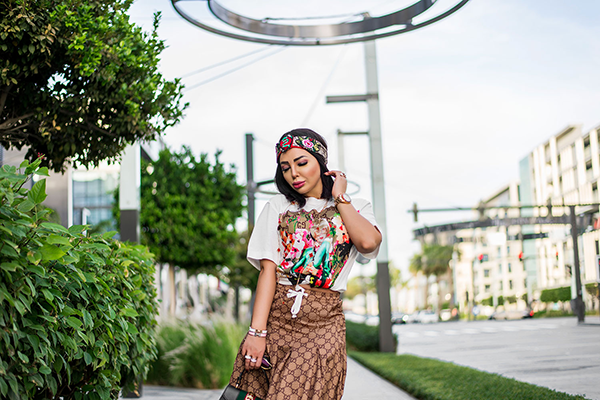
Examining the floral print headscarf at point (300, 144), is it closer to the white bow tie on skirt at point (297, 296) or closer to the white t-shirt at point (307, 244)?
the white t-shirt at point (307, 244)

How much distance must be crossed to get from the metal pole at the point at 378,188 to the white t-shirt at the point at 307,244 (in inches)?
365

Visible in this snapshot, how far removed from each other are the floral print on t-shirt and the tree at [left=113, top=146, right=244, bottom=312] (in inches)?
617

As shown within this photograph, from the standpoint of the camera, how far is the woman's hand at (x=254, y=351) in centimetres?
244

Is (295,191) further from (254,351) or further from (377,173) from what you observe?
(377,173)

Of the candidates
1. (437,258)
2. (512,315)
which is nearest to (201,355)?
(512,315)

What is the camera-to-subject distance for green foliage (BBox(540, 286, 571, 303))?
50.4m

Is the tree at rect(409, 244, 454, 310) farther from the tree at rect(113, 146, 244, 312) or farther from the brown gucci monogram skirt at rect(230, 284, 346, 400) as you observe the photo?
the brown gucci monogram skirt at rect(230, 284, 346, 400)

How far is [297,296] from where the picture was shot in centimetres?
248

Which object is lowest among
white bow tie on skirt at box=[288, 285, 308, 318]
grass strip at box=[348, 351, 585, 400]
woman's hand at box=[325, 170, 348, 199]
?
grass strip at box=[348, 351, 585, 400]

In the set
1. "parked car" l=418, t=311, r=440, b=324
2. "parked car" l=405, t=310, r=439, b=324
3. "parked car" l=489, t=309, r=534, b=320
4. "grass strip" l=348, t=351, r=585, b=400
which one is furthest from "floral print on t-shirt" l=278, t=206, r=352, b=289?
"parked car" l=418, t=311, r=440, b=324

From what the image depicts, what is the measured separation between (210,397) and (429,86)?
29.9 ft

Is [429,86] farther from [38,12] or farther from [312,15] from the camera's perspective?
[38,12]

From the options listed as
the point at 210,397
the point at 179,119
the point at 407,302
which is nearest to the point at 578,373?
the point at 210,397

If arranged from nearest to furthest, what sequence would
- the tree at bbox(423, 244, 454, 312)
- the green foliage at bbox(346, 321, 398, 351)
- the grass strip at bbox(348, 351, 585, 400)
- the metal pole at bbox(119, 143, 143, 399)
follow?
1. the grass strip at bbox(348, 351, 585, 400)
2. the metal pole at bbox(119, 143, 143, 399)
3. the green foliage at bbox(346, 321, 398, 351)
4. the tree at bbox(423, 244, 454, 312)
